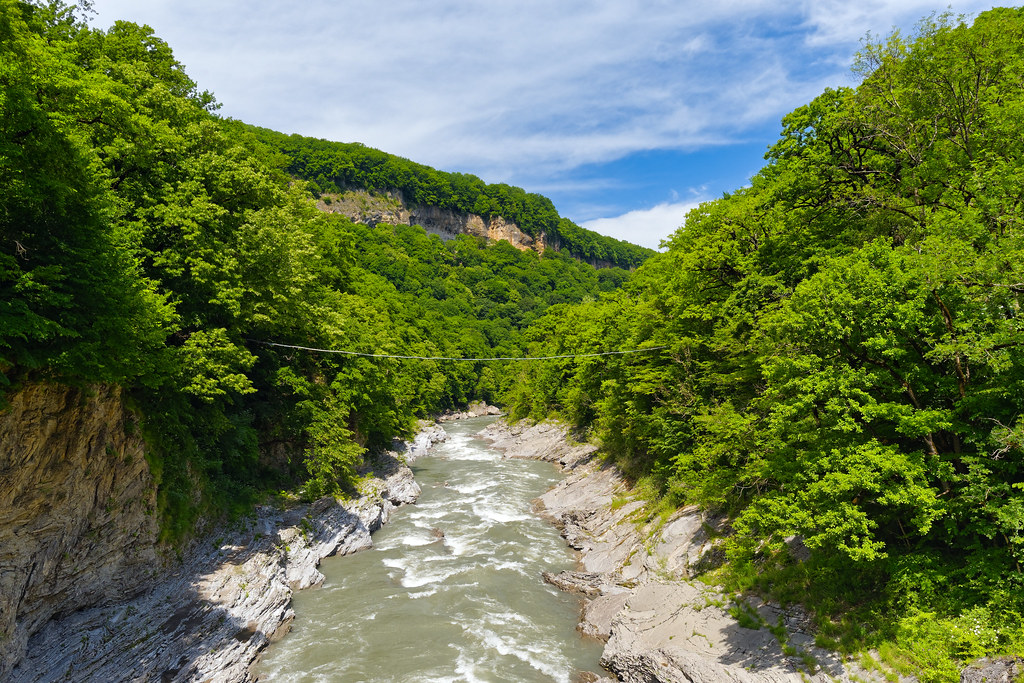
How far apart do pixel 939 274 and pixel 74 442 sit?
18631 millimetres

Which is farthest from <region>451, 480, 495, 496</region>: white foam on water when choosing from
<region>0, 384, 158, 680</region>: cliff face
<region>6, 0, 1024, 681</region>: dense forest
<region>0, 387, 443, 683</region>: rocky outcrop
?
<region>0, 384, 158, 680</region>: cliff face

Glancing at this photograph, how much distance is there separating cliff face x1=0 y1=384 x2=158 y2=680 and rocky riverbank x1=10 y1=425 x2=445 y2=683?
567mm

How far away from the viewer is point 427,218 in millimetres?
154500

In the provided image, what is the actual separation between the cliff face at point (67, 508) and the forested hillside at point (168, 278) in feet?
2.28

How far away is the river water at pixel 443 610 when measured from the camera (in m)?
13.4

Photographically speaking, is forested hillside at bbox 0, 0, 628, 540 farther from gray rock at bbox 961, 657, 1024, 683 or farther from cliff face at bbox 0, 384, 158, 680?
gray rock at bbox 961, 657, 1024, 683

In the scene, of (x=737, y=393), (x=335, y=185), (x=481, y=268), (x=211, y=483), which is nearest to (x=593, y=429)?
(x=737, y=393)

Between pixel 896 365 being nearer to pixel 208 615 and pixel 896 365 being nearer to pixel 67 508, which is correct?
pixel 208 615

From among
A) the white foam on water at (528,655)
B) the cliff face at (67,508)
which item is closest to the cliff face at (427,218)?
the cliff face at (67,508)

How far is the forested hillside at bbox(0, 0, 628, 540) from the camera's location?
10.1 m

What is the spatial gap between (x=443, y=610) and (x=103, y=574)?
9.29 meters

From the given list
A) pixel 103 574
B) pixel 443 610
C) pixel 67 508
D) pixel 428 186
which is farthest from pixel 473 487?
pixel 428 186

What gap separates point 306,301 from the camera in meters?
23.7

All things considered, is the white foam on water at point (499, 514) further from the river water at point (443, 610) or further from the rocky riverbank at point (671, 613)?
the rocky riverbank at point (671, 613)
